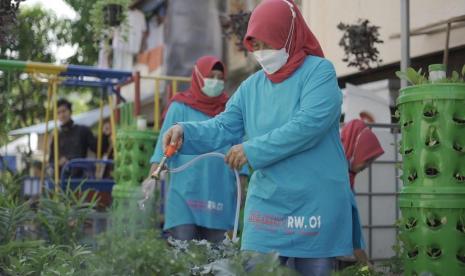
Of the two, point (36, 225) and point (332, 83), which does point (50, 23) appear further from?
point (332, 83)

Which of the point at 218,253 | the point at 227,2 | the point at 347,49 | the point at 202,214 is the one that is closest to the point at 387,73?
the point at 347,49

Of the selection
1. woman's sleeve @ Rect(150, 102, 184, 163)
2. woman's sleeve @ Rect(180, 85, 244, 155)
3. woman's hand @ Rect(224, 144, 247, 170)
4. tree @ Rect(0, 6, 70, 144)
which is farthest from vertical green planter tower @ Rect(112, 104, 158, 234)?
tree @ Rect(0, 6, 70, 144)

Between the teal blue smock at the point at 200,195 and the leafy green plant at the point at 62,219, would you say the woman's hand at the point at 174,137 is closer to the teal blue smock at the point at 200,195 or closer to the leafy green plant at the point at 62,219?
the teal blue smock at the point at 200,195

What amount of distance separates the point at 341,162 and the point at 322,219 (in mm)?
267

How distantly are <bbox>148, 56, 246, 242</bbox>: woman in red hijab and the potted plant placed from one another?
5.71m

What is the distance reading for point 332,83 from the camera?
296cm

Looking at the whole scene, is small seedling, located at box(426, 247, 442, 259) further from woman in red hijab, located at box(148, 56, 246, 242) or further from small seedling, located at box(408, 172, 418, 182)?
woman in red hijab, located at box(148, 56, 246, 242)

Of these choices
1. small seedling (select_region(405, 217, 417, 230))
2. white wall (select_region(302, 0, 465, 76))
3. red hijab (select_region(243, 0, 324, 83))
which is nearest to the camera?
red hijab (select_region(243, 0, 324, 83))

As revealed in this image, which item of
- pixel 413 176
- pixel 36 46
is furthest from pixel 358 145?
pixel 36 46

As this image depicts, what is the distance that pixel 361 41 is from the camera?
265 inches

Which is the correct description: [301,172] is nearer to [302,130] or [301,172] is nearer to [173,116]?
[302,130]

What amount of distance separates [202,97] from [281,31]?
2157 mm

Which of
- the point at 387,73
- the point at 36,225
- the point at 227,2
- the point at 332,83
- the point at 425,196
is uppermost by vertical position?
the point at 227,2

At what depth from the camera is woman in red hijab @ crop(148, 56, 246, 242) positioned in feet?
16.2
